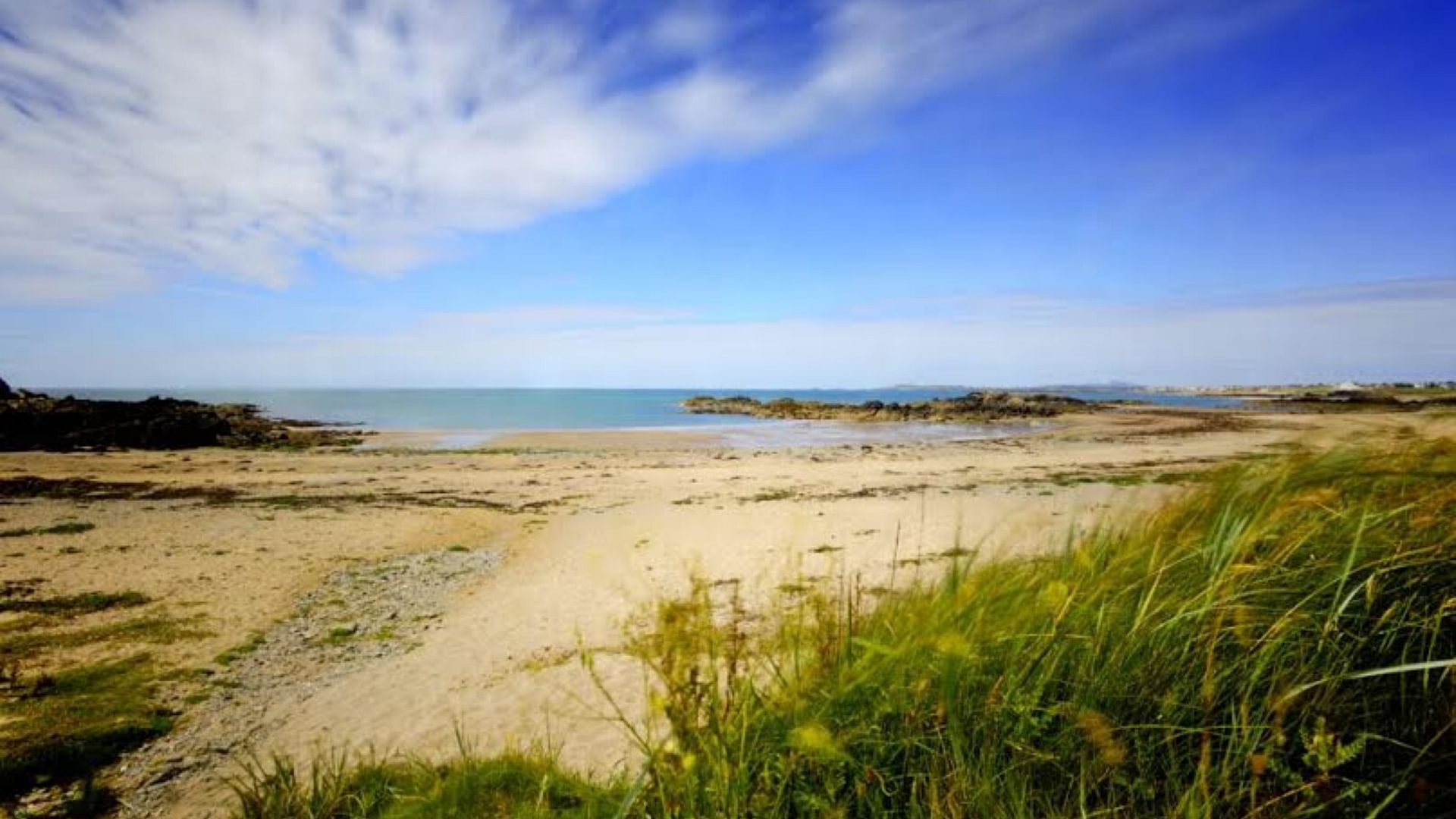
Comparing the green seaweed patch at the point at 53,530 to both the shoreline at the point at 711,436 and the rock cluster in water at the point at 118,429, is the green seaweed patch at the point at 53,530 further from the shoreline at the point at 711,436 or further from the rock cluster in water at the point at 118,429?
the rock cluster in water at the point at 118,429

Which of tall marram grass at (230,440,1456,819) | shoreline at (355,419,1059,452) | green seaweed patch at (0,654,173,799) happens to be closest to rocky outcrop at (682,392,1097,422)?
shoreline at (355,419,1059,452)

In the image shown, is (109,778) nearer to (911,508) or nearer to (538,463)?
(911,508)

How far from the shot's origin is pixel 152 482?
2405 centimetres

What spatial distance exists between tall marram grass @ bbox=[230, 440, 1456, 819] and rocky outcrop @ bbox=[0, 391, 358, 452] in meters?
42.6

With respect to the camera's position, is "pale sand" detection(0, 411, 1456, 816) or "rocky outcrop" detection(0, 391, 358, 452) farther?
"rocky outcrop" detection(0, 391, 358, 452)

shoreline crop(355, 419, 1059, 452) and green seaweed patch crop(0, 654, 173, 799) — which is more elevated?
shoreline crop(355, 419, 1059, 452)

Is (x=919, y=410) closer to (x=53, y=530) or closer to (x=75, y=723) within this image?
(x=53, y=530)

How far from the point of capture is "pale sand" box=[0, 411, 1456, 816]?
21.7ft

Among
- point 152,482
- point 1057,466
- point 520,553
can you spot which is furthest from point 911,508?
point 152,482

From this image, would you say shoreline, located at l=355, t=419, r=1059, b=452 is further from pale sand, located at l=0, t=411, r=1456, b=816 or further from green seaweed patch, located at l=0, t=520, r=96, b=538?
green seaweed patch, located at l=0, t=520, r=96, b=538

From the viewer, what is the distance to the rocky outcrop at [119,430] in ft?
116

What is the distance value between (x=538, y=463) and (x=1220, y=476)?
28.5 metres

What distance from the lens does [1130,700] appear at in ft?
7.43

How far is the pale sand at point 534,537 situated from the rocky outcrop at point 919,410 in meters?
23.6
